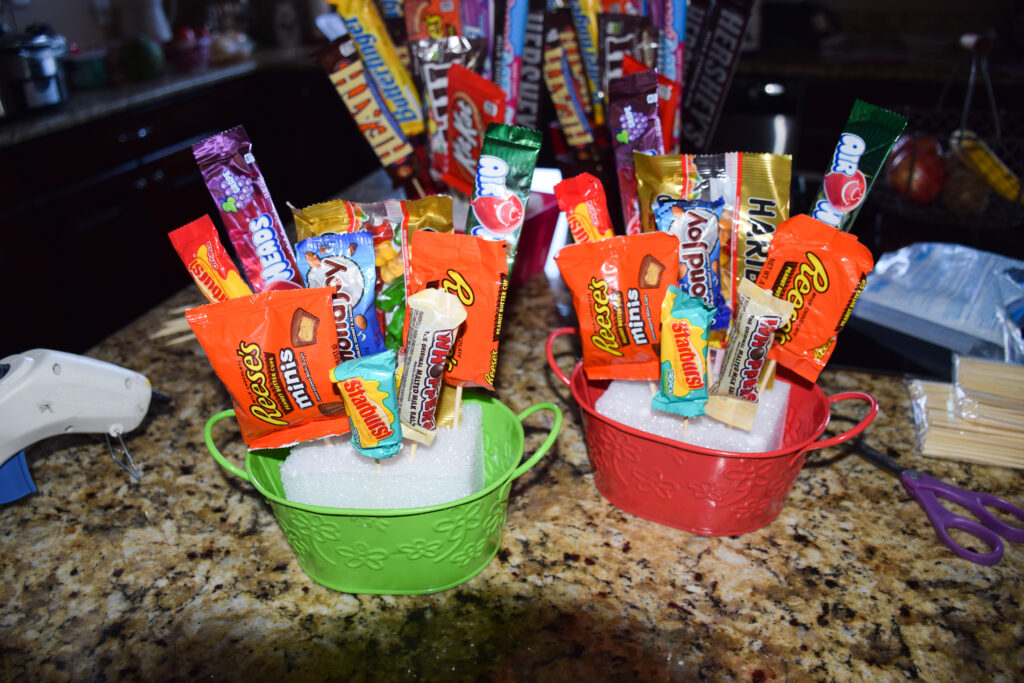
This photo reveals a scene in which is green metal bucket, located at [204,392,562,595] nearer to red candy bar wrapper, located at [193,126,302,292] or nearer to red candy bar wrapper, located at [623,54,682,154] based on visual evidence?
red candy bar wrapper, located at [193,126,302,292]

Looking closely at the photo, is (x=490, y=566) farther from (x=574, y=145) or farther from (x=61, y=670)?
Result: (x=574, y=145)

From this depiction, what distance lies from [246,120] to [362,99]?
1989 millimetres

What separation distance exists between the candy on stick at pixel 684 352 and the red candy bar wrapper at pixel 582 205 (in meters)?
0.10

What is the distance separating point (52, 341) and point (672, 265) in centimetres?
204

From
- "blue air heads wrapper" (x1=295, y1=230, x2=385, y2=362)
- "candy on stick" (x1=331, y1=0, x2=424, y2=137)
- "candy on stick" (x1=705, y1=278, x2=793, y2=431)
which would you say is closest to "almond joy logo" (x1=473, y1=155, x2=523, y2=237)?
"blue air heads wrapper" (x1=295, y1=230, x2=385, y2=362)

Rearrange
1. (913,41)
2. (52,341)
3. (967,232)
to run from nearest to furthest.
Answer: (967,232) < (52,341) < (913,41)

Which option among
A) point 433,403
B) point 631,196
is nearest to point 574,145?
point 631,196

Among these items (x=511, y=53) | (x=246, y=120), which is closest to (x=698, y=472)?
(x=511, y=53)

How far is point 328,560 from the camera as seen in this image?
64 centimetres

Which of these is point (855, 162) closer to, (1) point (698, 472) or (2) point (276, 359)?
(1) point (698, 472)

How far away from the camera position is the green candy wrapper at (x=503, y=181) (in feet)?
2.08

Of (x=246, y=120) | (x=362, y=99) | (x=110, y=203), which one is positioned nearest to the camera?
(x=362, y=99)

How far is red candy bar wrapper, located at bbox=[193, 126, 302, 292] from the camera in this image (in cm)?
70

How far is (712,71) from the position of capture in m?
1.05
